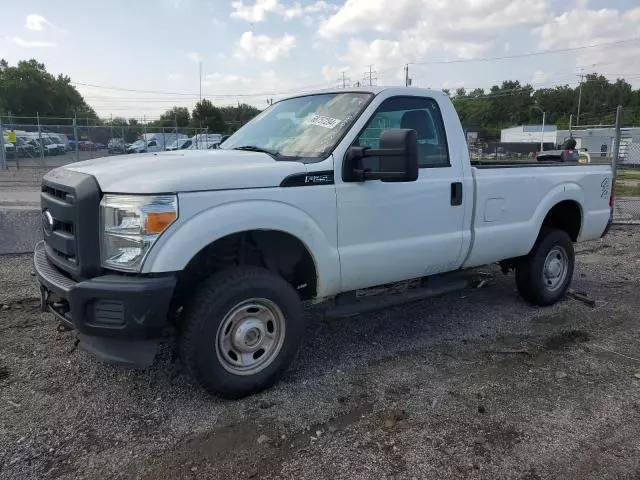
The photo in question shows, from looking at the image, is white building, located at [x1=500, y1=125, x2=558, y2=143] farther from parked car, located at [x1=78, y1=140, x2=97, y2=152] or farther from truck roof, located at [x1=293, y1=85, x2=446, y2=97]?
truck roof, located at [x1=293, y1=85, x2=446, y2=97]

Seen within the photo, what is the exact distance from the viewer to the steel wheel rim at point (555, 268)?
18.3 ft

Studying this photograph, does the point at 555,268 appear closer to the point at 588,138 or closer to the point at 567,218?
the point at 567,218

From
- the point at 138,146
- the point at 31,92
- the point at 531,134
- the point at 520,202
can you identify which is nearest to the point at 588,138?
the point at 531,134

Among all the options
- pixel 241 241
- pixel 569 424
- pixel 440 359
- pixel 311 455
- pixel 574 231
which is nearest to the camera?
pixel 311 455

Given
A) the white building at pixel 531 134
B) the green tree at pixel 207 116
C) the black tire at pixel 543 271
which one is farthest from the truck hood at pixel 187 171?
the white building at pixel 531 134

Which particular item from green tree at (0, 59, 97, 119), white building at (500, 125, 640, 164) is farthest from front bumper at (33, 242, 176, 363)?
green tree at (0, 59, 97, 119)

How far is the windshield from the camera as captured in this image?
12.9 ft

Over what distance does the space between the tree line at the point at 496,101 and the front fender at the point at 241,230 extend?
57.0 metres

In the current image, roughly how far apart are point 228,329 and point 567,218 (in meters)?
4.20

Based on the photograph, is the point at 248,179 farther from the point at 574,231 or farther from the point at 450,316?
the point at 574,231

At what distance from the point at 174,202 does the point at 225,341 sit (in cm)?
95

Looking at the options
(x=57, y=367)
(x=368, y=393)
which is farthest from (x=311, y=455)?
(x=57, y=367)

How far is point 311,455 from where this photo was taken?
294 cm

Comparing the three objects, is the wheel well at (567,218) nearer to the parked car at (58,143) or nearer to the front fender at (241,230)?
the front fender at (241,230)
